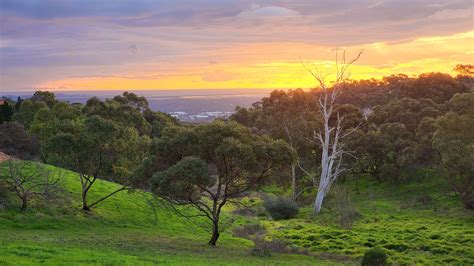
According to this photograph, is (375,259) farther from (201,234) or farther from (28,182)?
(28,182)

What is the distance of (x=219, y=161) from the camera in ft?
86.5

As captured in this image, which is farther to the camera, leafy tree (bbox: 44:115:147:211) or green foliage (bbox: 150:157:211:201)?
leafy tree (bbox: 44:115:147:211)

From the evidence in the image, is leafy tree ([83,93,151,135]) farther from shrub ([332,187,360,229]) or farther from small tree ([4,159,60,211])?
shrub ([332,187,360,229])

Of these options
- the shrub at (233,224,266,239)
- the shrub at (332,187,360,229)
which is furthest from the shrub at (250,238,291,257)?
the shrub at (332,187,360,229)

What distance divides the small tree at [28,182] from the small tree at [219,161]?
1121 cm

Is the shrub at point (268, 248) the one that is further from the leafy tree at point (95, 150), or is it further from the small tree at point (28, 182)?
the small tree at point (28, 182)

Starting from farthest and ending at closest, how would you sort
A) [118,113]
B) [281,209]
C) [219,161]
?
[118,113], [281,209], [219,161]

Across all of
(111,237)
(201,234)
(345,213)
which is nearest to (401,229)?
(345,213)

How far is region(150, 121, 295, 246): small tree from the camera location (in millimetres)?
24266

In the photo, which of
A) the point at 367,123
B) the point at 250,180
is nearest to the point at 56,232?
the point at 250,180

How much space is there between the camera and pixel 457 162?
1635 inches

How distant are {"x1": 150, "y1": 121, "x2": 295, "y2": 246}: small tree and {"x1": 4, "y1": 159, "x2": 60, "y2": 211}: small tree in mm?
11208

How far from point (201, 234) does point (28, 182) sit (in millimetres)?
13864

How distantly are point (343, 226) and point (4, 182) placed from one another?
26.2m
